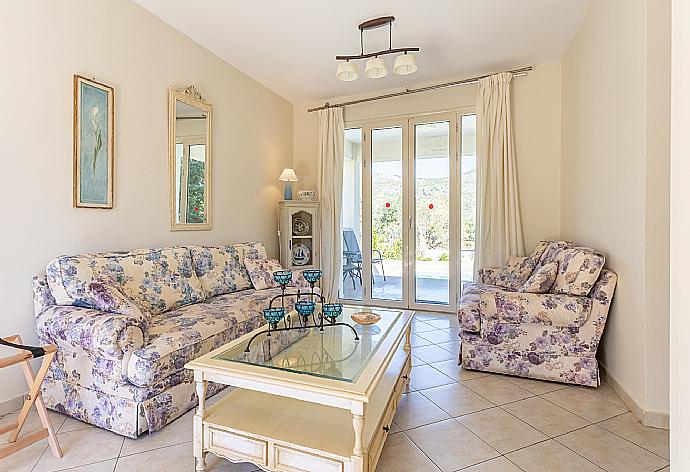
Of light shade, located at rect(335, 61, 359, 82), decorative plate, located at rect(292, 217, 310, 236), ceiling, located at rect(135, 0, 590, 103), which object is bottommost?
decorative plate, located at rect(292, 217, 310, 236)

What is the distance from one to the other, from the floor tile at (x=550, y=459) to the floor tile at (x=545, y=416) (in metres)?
0.14

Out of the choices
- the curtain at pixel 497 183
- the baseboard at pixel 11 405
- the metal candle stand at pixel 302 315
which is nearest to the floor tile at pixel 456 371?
the metal candle stand at pixel 302 315

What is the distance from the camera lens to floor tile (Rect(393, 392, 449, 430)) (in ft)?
6.82

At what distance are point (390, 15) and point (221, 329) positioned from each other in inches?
107

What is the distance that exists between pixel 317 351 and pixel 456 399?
1.08 m

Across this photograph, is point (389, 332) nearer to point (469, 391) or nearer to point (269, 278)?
point (469, 391)

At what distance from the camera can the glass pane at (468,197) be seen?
4.42 meters

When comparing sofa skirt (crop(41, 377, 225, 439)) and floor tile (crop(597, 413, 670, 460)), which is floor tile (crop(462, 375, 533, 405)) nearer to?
floor tile (crop(597, 413, 670, 460))

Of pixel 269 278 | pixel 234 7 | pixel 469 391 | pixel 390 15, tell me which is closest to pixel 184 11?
pixel 234 7

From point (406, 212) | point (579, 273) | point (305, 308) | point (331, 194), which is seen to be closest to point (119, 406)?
point (305, 308)

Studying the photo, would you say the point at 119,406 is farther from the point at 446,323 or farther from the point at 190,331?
the point at 446,323

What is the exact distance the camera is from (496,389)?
8.20ft

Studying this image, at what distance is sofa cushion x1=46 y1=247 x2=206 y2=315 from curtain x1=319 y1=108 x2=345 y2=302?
214cm

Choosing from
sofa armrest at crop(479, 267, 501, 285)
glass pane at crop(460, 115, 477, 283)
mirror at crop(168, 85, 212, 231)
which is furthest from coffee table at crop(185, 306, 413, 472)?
glass pane at crop(460, 115, 477, 283)
